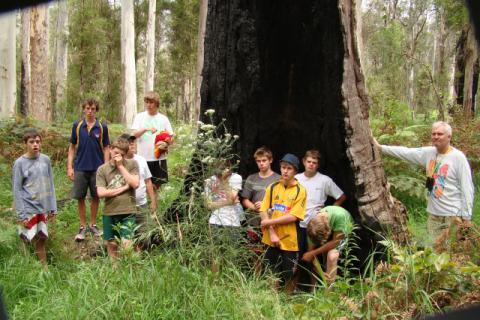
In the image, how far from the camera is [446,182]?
14.1 feet

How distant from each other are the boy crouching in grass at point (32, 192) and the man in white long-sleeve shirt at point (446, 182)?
3.24 m

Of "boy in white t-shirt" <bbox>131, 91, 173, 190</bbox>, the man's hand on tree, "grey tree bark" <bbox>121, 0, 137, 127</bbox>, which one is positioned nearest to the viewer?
the man's hand on tree

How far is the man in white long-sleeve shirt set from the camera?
424 cm

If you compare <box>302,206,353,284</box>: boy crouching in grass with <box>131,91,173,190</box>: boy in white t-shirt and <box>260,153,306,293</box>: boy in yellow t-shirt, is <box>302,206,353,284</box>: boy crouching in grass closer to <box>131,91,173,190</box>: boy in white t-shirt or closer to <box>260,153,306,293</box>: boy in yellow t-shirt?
<box>260,153,306,293</box>: boy in yellow t-shirt

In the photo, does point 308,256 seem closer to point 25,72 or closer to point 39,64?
point 39,64

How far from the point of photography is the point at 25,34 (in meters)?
17.5

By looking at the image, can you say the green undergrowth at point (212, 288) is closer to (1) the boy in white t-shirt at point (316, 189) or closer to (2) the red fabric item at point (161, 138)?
(1) the boy in white t-shirt at point (316, 189)

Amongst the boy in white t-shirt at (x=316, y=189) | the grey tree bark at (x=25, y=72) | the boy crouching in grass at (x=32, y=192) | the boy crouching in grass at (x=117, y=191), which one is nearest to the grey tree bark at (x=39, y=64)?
the grey tree bark at (x=25, y=72)

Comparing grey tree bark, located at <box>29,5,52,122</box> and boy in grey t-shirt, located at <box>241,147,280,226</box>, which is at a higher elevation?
grey tree bark, located at <box>29,5,52,122</box>

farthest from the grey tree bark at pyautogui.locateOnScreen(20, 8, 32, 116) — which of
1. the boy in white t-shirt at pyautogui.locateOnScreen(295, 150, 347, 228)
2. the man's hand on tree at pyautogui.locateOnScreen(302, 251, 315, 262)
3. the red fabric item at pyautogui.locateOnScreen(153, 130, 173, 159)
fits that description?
the man's hand on tree at pyautogui.locateOnScreen(302, 251, 315, 262)

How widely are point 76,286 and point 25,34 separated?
15965 mm

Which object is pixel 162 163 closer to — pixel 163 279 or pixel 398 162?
pixel 163 279

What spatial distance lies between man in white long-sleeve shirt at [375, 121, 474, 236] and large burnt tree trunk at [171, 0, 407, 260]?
0.31m

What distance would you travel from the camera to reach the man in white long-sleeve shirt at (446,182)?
424 cm
